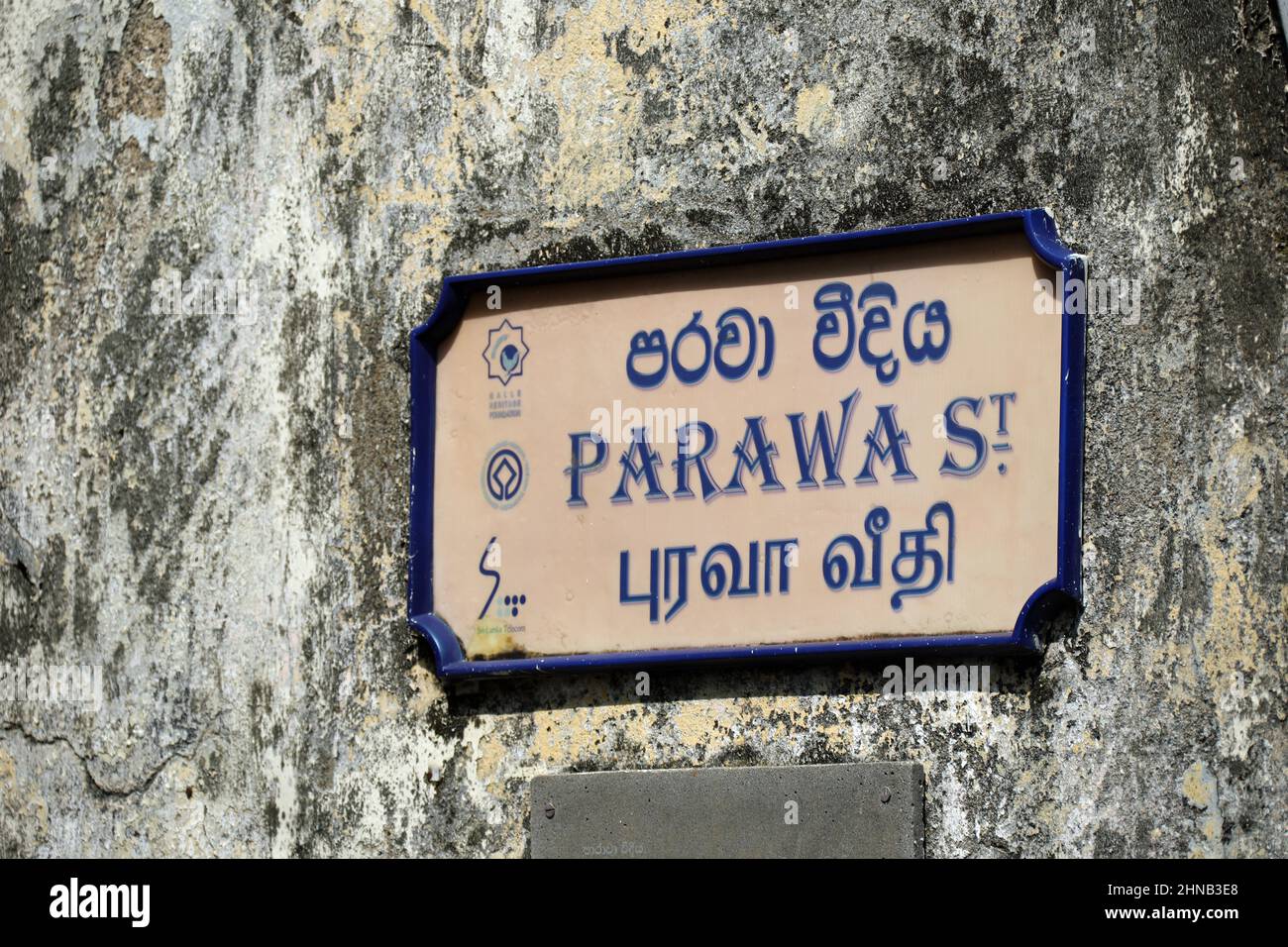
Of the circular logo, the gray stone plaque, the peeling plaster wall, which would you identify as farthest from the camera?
the circular logo

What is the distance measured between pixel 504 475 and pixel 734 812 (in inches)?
31.7

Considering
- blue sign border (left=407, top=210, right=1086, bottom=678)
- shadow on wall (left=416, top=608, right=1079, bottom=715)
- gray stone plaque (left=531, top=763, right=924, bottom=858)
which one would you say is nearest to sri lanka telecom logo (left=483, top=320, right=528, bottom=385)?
blue sign border (left=407, top=210, right=1086, bottom=678)

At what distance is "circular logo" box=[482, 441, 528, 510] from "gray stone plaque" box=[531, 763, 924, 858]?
1.77 feet

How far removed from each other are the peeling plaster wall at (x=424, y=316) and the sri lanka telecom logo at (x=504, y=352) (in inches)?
5.7

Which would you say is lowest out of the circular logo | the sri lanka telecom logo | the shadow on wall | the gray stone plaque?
the gray stone plaque

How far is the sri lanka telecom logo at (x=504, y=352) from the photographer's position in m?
3.94

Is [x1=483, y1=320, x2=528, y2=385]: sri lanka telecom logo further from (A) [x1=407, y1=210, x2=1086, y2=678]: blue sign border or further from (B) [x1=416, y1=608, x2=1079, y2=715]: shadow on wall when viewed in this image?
(B) [x1=416, y1=608, x2=1079, y2=715]: shadow on wall

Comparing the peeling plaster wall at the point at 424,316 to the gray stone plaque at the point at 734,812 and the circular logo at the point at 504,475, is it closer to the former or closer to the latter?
the gray stone plaque at the point at 734,812

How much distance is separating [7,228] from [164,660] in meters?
1.09

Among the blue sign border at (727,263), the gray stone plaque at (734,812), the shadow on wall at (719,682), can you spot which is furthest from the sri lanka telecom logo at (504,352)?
the gray stone plaque at (734,812)

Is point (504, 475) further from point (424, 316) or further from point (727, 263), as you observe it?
point (727, 263)

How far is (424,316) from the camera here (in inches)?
Answer: 159

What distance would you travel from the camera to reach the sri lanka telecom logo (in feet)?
12.9
